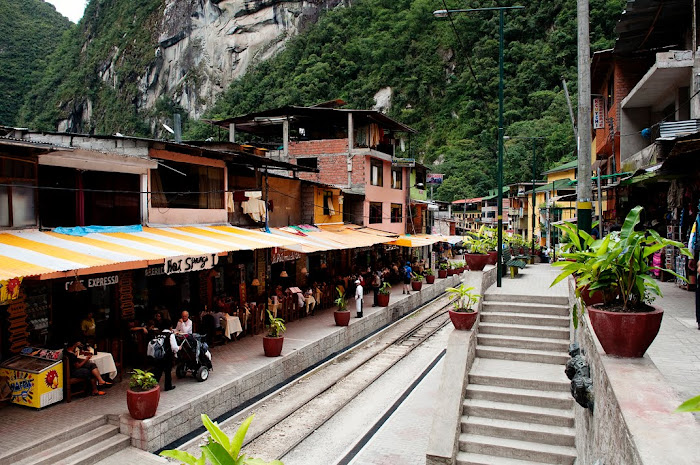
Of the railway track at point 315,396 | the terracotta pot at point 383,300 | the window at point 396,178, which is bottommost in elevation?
the railway track at point 315,396

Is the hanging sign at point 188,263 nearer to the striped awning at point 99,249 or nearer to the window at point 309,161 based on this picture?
the striped awning at point 99,249

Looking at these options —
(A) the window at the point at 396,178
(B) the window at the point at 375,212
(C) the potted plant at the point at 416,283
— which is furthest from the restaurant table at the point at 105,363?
(A) the window at the point at 396,178

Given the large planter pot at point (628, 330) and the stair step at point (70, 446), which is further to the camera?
the stair step at point (70, 446)

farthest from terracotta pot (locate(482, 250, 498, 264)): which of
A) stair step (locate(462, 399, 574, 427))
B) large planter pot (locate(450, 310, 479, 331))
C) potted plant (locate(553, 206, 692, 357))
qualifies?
potted plant (locate(553, 206, 692, 357))

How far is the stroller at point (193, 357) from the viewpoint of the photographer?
36.7ft

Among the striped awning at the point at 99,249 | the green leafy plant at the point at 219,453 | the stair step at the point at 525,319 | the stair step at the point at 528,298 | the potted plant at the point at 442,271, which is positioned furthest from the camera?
the potted plant at the point at 442,271

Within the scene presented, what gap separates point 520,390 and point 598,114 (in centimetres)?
1792

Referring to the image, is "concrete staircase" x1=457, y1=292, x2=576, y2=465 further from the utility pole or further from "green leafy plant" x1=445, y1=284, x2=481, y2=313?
the utility pole

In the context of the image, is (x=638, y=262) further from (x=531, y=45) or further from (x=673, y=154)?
(x=531, y=45)

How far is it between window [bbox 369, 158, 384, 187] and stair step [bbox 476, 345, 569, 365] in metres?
22.1

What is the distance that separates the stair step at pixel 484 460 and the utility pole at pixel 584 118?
14.6 feet

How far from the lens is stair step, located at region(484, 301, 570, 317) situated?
32.6 feet

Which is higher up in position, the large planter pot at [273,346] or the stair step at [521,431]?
the stair step at [521,431]

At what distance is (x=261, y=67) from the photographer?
86.8 meters
